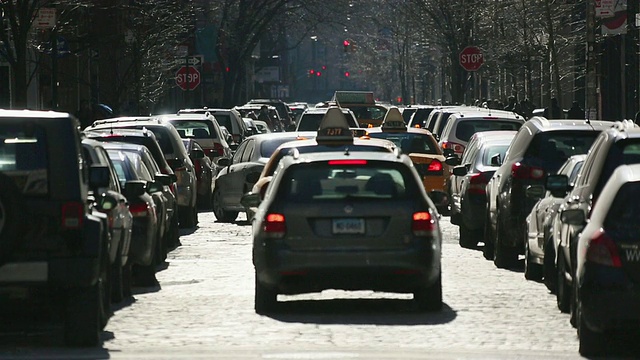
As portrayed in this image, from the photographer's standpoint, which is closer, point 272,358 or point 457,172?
point 272,358

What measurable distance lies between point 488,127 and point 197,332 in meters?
18.6

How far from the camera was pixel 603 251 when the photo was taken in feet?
37.0

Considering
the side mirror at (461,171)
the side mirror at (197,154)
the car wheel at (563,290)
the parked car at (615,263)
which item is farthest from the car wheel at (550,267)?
the side mirror at (197,154)

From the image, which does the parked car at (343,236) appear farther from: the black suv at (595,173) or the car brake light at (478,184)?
the car brake light at (478,184)

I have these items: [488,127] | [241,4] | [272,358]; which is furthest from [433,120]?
[241,4]

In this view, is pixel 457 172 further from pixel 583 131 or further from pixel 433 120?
pixel 433 120

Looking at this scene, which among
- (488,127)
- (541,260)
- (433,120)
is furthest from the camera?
(433,120)

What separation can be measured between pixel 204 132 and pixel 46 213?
23347 mm

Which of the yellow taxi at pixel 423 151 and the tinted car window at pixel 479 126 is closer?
the yellow taxi at pixel 423 151

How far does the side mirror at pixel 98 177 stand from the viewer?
1312 cm

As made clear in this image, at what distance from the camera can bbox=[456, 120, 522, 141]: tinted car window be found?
102 feet

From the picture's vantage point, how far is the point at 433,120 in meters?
39.5

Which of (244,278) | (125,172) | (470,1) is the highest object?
(470,1)

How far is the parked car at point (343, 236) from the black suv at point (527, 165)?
165 inches
